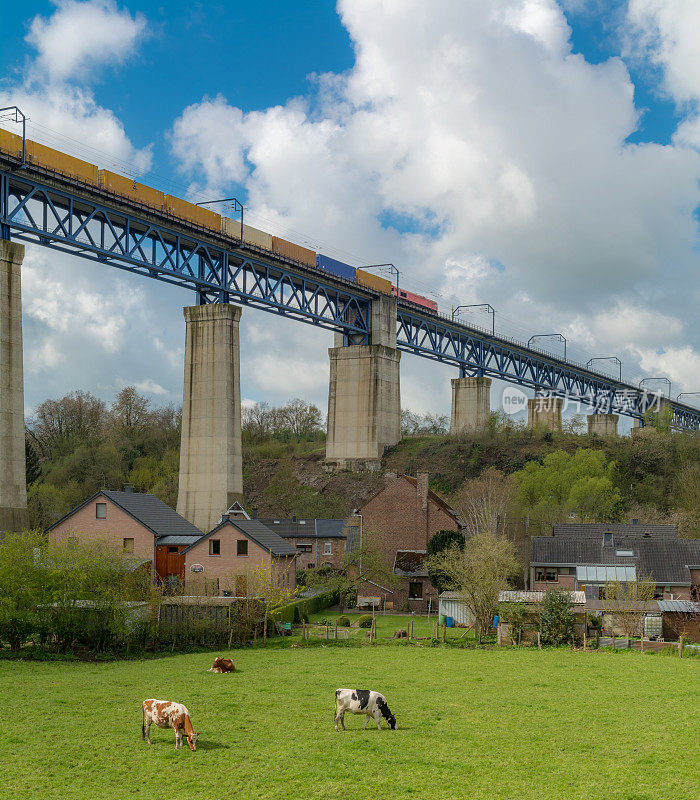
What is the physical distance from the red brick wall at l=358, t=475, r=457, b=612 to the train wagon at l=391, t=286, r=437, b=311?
46.8 meters

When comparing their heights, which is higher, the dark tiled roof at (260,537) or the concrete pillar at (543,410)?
the concrete pillar at (543,410)

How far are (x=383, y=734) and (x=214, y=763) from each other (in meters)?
4.64

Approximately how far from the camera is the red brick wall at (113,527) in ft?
183

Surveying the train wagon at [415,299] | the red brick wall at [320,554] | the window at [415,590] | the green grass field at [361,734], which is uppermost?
the train wagon at [415,299]

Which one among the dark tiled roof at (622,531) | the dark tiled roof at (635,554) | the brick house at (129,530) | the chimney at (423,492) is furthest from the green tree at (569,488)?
the brick house at (129,530)

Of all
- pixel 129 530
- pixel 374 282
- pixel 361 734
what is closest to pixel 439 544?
pixel 129 530

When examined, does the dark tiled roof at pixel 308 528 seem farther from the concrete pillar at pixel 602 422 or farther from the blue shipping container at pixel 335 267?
the concrete pillar at pixel 602 422

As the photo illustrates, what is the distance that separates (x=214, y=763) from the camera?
1795 centimetres

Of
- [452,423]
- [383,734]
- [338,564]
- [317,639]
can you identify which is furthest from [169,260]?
[452,423]

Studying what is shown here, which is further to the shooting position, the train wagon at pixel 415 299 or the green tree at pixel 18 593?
the train wagon at pixel 415 299

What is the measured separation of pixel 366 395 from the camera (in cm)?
9838

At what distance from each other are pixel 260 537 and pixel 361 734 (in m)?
33.8

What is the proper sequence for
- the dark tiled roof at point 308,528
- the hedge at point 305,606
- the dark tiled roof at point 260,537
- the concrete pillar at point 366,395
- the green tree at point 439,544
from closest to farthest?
the hedge at point 305,606 → the dark tiled roof at point 260,537 → the green tree at point 439,544 → the dark tiled roof at point 308,528 → the concrete pillar at point 366,395

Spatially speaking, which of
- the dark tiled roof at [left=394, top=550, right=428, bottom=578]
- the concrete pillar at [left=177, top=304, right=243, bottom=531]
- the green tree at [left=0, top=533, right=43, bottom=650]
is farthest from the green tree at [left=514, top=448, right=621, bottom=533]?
the green tree at [left=0, top=533, right=43, bottom=650]
